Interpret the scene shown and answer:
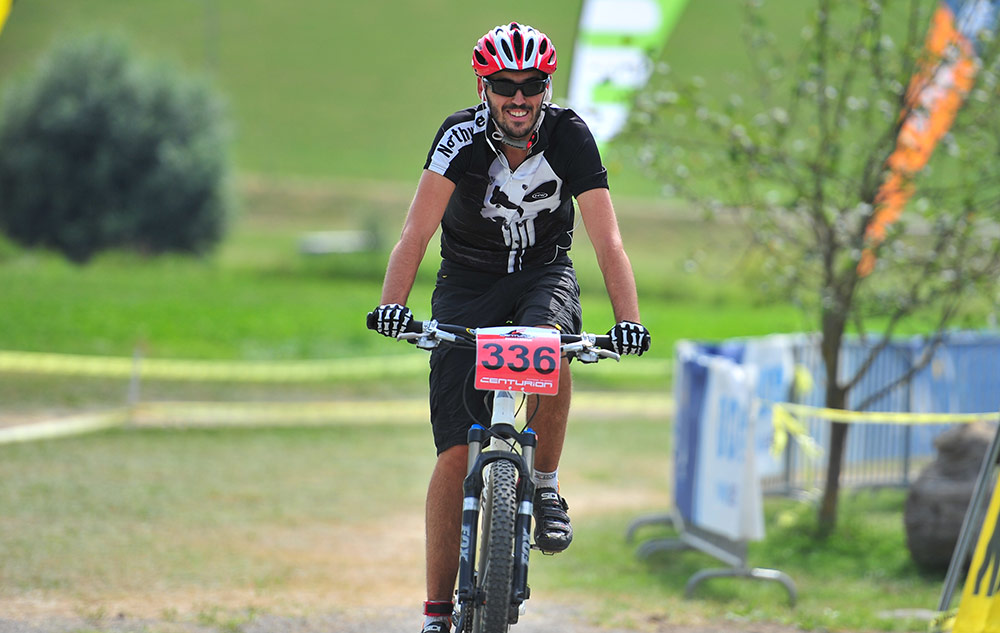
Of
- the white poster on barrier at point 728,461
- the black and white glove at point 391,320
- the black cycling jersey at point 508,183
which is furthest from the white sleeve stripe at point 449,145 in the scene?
the white poster on barrier at point 728,461

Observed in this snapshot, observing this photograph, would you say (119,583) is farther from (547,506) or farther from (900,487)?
(900,487)

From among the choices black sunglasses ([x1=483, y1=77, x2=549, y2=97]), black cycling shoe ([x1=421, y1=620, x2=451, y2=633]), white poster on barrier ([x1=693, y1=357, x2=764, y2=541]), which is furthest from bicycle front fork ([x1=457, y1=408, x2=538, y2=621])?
white poster on barrier ([x1=693, y1=357, x2=764, y2=541])

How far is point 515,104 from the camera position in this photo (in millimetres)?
4781

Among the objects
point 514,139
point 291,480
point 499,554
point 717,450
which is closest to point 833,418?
point 717,450

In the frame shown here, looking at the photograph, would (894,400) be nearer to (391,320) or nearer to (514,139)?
(514,139)

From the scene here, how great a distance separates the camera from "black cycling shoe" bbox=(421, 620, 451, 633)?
15.4 ft

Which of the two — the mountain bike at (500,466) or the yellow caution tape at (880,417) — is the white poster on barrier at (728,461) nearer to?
the yellow caution tape at (880,417)

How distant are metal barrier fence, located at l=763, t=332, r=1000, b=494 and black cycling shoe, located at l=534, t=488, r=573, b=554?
688 cm

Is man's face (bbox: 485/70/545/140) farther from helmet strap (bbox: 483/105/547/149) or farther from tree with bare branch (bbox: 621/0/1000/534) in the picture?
tree with bare branch (bbox: 621/0/1000/534)

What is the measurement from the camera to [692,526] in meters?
9.33

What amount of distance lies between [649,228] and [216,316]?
1461 inches

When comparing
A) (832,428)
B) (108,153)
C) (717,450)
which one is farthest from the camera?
(108,153)

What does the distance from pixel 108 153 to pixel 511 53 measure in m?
37.6

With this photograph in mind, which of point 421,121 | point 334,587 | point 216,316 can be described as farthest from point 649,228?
point 334,587
